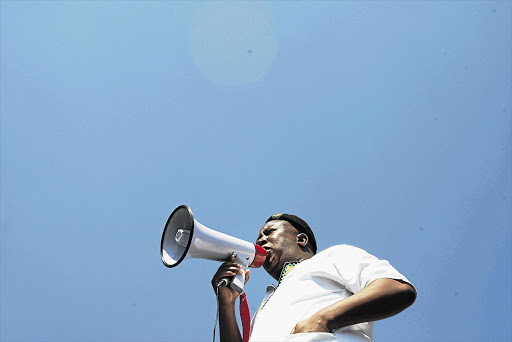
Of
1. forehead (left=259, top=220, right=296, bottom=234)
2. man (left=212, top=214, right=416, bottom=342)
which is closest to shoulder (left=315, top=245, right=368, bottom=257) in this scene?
man (left=212, top=214, right=416, bottom=342)

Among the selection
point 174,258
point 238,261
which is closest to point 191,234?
point 174,258

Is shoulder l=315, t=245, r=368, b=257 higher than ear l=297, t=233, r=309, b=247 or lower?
higher

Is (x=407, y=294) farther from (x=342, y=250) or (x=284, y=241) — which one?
(x=284, y=241)

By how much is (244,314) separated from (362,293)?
1.35 metres

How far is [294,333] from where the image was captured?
83.7 inches

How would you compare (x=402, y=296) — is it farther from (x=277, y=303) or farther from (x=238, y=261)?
(x=238, y=261)


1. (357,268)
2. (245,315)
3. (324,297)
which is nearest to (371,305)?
(357,268)

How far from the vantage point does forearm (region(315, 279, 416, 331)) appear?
206cm

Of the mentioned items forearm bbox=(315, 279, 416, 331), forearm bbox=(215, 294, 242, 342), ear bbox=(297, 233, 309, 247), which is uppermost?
ear bbox=(297, 233, 309, 247)

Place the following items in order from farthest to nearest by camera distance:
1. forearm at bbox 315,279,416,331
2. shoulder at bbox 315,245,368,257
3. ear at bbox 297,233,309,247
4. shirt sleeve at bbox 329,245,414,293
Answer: ear at bbox 297,233,309,247
shoulder at bbox 315,245,368,257
shirt sleeve at bbox 329,245,414,293
forearm at bbox 315,279,416,331

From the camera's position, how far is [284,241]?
351cm

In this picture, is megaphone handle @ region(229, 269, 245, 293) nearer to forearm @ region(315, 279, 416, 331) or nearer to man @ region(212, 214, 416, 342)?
man @ region(212, 214, 416, 342)

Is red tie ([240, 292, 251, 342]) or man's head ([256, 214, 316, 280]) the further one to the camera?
man's head ([256, 214, 316, 280])

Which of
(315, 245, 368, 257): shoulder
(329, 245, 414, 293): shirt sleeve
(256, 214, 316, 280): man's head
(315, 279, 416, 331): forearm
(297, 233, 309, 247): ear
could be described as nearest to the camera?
(315, 279, 416, 331): forearm
